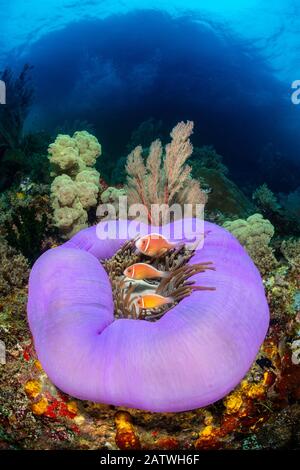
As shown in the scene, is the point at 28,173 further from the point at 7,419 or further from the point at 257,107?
the point at 257,107

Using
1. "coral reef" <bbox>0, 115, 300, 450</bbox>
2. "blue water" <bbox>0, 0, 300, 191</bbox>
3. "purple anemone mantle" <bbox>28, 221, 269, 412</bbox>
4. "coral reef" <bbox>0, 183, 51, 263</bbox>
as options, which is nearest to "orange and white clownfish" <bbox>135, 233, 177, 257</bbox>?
"coral reef" <bbox>0, 115, 300, 450</bbox>

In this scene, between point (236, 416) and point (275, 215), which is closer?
point (236, 416)

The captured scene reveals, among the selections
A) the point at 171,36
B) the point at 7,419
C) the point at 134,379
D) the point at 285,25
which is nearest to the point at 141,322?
the point at 134,379

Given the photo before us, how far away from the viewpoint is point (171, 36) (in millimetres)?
27562

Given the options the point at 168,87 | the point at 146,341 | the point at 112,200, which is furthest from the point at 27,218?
the point at 168,87

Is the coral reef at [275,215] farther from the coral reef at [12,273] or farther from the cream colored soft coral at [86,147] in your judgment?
the coral reef at [12,273]

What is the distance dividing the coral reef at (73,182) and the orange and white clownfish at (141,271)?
230cm

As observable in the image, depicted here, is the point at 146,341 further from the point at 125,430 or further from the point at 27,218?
the point at 27,218

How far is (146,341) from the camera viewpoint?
2.14 m

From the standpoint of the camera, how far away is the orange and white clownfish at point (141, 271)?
2.77 metres

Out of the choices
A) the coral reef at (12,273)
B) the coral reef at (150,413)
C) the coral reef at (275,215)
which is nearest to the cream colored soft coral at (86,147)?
the coral reef at (12,273)

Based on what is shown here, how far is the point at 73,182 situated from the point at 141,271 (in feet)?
8.97

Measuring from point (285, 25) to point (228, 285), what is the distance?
40.9 meters

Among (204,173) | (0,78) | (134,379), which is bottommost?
(204,173)
